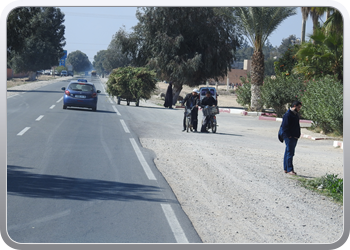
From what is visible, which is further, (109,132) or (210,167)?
(109,132)

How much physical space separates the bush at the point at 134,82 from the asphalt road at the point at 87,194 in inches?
735

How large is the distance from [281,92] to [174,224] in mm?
22756

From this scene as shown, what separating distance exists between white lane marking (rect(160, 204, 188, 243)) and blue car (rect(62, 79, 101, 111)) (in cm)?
1752

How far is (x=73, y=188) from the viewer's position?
745cm

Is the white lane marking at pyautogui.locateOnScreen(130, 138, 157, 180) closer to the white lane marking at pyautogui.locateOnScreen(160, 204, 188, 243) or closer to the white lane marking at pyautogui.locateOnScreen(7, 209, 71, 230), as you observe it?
the white lane marking at pyautogui.locateOnScreen(160, 204, 188, 243)

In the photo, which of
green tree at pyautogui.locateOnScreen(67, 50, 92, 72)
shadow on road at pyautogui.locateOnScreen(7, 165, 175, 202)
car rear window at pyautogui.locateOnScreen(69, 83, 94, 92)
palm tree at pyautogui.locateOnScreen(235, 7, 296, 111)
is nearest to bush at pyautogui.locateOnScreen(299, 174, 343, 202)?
shadow on road at pyautogui.locateOnScreen(7, 165, 175, 202)

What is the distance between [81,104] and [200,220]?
19.8m

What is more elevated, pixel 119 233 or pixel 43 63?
pixel 43 63

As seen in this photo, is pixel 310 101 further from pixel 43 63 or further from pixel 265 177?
pixel 43 63

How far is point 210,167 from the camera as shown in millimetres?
10539

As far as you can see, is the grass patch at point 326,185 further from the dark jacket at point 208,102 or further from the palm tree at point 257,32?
the dark jacket at point 208,102

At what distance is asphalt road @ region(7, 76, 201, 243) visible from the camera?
195 inches

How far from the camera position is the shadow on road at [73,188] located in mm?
6844
